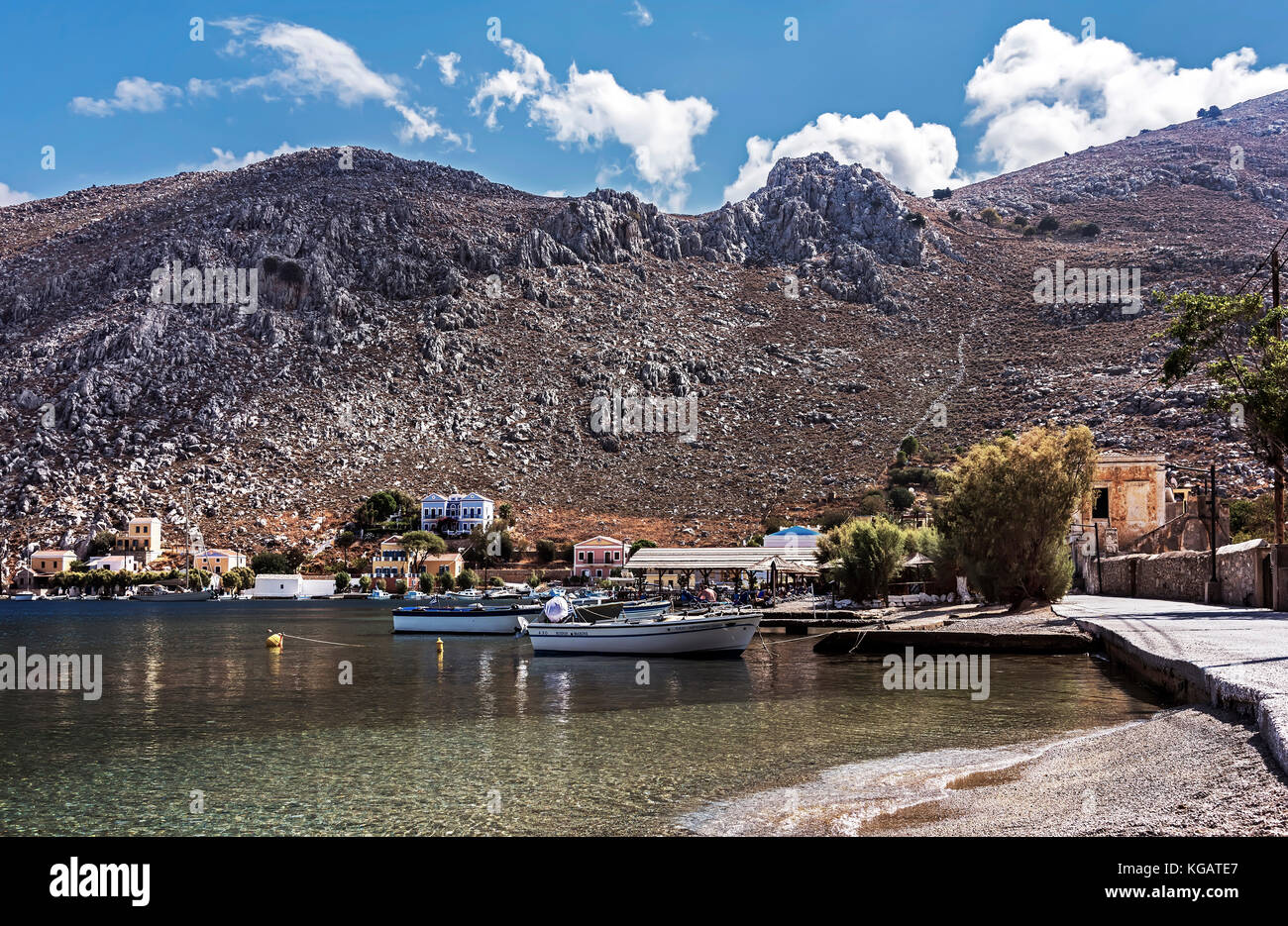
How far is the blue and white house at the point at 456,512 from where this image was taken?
8475 centimetres

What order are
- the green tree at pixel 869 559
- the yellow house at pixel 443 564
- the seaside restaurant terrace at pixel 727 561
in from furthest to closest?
the yellow house at pixel 443 564 < the seaside restaurant terrace at pixel 727 561 < the green tree at pixel 869 559

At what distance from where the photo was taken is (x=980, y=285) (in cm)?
11025

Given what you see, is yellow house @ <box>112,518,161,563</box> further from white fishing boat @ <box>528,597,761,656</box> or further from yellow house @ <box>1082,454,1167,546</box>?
yellow house @ <box>1082,454,1167,546</box>

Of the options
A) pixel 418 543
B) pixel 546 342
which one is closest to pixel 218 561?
pixel 418 543

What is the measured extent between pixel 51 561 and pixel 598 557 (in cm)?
4850

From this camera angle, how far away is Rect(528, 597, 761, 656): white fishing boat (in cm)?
3105

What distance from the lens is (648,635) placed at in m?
31.7

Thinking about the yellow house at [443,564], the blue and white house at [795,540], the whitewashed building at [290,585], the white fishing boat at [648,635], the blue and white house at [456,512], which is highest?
the blue and white house at [456,512]

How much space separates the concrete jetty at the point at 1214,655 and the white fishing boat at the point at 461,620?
27323 mm

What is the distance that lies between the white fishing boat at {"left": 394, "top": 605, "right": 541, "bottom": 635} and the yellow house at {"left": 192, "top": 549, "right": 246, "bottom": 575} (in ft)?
137

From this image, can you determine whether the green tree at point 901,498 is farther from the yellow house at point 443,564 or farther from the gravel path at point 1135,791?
the gravel path at point 1135,791

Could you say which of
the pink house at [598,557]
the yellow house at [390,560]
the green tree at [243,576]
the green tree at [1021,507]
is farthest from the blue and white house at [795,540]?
the green tree at [243,576]
